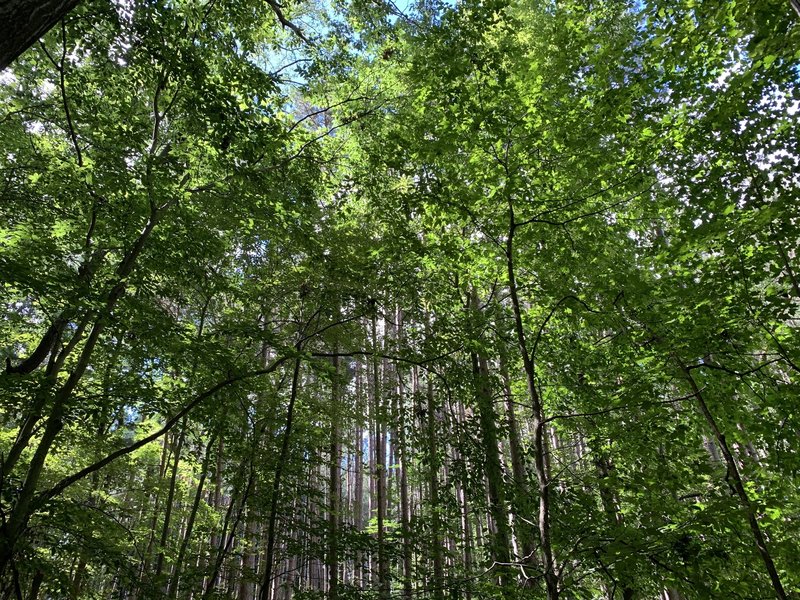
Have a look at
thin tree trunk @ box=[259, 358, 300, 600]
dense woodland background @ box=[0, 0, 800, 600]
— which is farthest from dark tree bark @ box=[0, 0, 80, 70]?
thin tree trunk @ box=[259, 358, 300, 600]

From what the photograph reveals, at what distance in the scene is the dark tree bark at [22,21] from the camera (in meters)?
1.54

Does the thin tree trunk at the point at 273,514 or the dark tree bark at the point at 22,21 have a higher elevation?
the dark tree bark at the point at 22,21

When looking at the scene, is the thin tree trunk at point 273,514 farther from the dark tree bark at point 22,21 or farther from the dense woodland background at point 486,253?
the dark tree bark at point 22,21

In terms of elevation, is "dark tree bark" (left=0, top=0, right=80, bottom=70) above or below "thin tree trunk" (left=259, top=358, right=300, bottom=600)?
above

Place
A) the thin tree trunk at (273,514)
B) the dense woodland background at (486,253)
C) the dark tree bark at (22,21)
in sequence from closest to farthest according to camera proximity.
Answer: the dark tree bark at (22,21), the dense woodland background at (486,253), the thin tree trunk at (273,514)

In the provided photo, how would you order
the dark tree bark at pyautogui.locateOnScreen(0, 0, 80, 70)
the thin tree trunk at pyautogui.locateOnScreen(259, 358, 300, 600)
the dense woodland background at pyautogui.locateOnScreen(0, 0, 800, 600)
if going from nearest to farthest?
the dark tree bark at pyautogui.locateOnScreen(0, 0, 80, 70) → the dense woodland background at pyautogui.locateOnScreen(0, 0, 800, 600) → the thin tree trunk at pyautogui.locateOnScreen(259, 358, 300, 600)

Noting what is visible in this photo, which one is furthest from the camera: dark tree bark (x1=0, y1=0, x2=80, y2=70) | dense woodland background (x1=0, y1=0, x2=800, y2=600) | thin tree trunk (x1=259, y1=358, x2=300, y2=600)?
thin tree trunk (x1=259, y1=358, x2=300, y2=600)

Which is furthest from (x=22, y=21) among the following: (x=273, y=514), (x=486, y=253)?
(x=273, y=514)

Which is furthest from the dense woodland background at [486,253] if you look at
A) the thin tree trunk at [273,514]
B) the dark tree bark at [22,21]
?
the dark tree bark at [22,21]

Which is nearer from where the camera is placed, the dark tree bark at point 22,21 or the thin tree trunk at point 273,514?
the dark tree bark at point 22,21

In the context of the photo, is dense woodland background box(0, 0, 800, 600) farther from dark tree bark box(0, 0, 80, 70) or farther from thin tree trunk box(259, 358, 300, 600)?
dark tree bark box(0, 0, 80, 70)

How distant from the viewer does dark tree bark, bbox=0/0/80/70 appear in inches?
60.4

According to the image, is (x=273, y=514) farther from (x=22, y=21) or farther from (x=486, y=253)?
(x=22, y=21)

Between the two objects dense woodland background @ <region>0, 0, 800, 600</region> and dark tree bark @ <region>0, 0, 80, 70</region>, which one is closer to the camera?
dark tree bark @ <region>0, 0, 80, 70</region>
